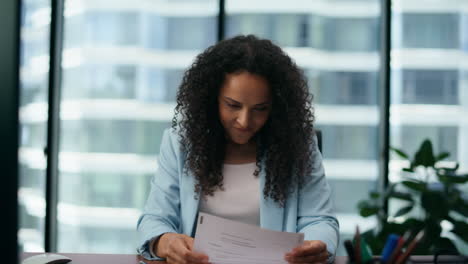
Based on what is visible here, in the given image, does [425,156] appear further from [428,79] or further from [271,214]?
[271,214]

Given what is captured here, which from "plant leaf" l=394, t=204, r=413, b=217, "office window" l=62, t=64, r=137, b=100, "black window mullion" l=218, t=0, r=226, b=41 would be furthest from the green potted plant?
"office window" l=62, t=64, r=137, b=100

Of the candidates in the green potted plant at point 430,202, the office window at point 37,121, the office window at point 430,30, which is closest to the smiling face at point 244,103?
the green potted plant at point 430,202

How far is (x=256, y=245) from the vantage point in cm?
96

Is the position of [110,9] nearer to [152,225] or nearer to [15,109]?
[152,225]

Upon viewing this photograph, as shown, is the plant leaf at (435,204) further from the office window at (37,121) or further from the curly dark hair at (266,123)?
the office window at (37,121)

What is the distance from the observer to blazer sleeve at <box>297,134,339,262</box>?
4.00ft

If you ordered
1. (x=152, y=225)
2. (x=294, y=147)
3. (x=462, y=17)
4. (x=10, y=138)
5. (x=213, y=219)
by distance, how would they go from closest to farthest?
(x=10, y=138)
(x=213, y=219)
(x=152, y=225)
(x=294, y=147)
(x=462, y=17)

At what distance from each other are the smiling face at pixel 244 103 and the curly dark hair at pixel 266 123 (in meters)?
0.03

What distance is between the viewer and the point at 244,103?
1.22m

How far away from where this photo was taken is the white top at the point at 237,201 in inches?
50.9

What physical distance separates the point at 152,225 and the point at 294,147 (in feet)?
1.52

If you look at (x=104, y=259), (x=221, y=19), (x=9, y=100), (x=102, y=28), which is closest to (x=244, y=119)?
(x=104, y=259)

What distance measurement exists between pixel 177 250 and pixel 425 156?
1953 millimetres

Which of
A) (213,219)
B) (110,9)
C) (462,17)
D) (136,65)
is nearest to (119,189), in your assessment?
(136,65)
